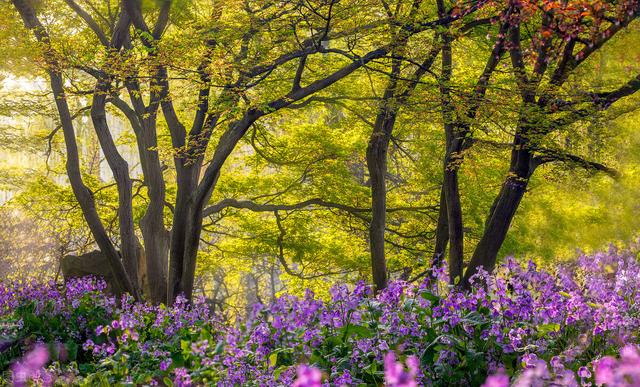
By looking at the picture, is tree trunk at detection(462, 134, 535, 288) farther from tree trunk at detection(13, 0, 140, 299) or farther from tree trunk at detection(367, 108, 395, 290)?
tree trunk at detection(13, 0, 140, 299)

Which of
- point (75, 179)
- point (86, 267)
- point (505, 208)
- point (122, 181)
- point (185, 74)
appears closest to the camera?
point (185, 74)

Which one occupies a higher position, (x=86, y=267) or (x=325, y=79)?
(x=325, y=79)

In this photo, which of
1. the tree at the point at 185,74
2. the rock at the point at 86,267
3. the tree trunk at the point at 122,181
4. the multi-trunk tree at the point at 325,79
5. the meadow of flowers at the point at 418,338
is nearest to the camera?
the meadow of flowers at the point at 418,338

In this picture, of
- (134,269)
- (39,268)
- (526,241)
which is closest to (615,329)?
(134,269)

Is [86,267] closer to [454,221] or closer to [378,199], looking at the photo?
→ [378,199]

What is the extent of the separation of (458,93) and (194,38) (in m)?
3.38

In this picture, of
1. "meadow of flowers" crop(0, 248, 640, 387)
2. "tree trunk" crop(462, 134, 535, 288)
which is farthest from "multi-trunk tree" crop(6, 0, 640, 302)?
"meadow of flowers" crop(0, 248, 640, 387)

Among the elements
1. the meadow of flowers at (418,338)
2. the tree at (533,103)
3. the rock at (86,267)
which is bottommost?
the meadow of flowers at (418,338)

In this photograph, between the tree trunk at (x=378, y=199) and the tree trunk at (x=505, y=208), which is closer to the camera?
the tree trunk at (x=505, y=208)

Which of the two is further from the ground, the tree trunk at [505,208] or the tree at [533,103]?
the tree at [533,103]

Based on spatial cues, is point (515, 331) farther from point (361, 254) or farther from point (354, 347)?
point (361, 254)

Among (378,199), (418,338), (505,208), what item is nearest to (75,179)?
(378,199)

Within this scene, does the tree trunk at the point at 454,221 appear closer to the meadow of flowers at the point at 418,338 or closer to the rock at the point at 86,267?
the meadow of flowers at the point at 418,338

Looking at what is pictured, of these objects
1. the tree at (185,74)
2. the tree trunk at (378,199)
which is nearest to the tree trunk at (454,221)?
the tree trunk at (378,199)
